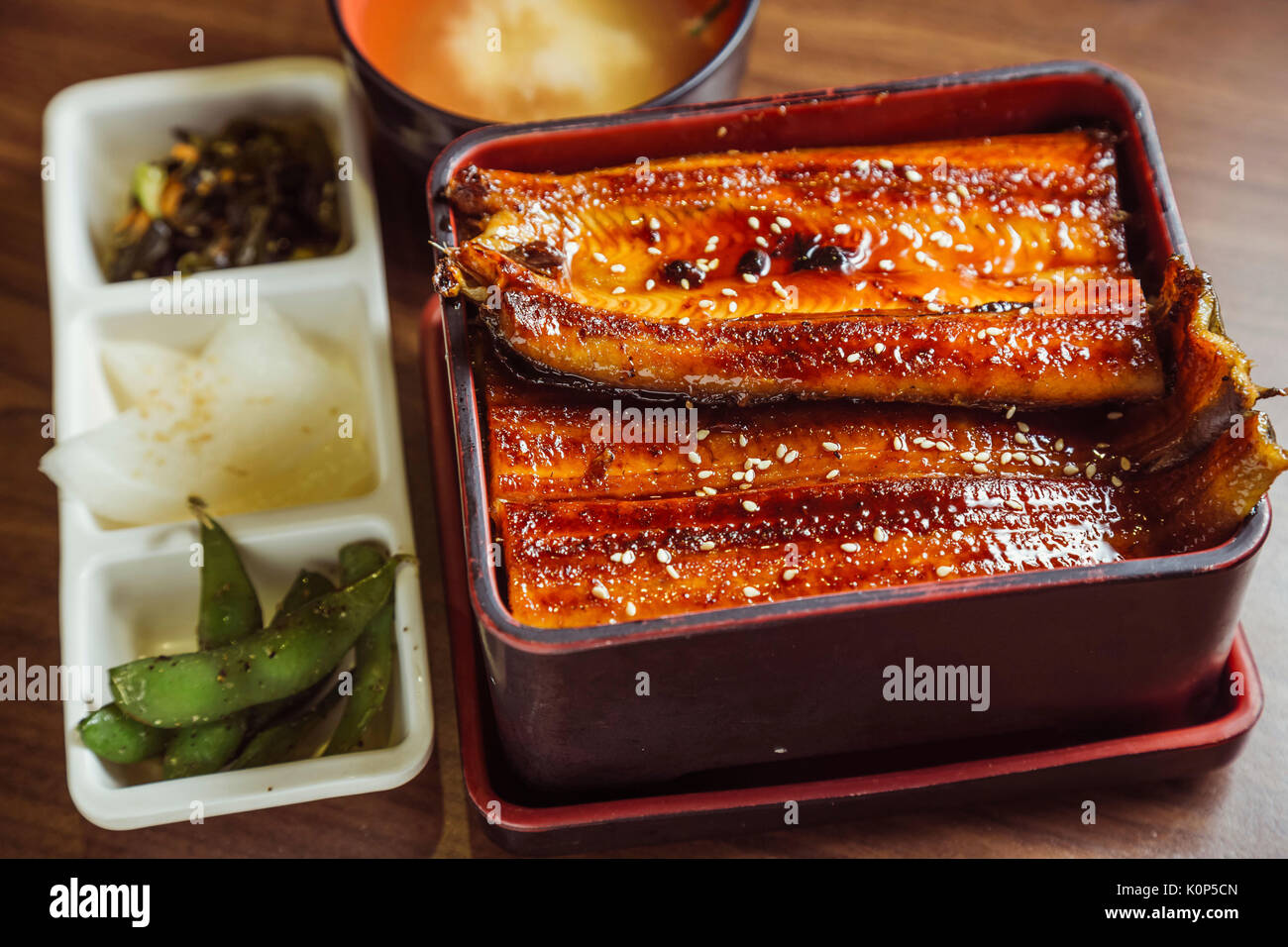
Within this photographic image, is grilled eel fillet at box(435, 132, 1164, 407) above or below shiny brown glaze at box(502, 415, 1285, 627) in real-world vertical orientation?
above

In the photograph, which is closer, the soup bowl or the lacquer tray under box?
the lacquer tray under box

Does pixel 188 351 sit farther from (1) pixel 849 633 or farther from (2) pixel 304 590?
(1) pixel 849 633

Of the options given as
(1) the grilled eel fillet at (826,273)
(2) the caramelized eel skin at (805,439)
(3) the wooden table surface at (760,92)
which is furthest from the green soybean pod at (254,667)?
(1) the grilled eel fillet at (826,273)

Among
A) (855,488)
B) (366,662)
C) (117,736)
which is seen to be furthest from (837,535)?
(117,736)

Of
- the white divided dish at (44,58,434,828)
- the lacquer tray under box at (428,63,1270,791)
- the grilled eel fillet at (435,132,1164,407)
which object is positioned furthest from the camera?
the white divided dish at (44,58,434,828)

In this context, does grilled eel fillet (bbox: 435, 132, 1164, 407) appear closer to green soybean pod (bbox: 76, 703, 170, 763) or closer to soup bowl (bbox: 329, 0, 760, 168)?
soup bowl (bbox: 329, 0, 760, 168)

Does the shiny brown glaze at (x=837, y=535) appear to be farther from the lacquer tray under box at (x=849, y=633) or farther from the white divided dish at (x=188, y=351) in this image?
the white divided dish at (x=188, y=351)

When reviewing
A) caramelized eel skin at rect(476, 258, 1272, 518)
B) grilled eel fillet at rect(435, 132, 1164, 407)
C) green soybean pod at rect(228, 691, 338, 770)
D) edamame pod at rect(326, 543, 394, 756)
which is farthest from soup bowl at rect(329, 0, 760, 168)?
A: green soybean pod at rect(228, 691, 338, 770)
